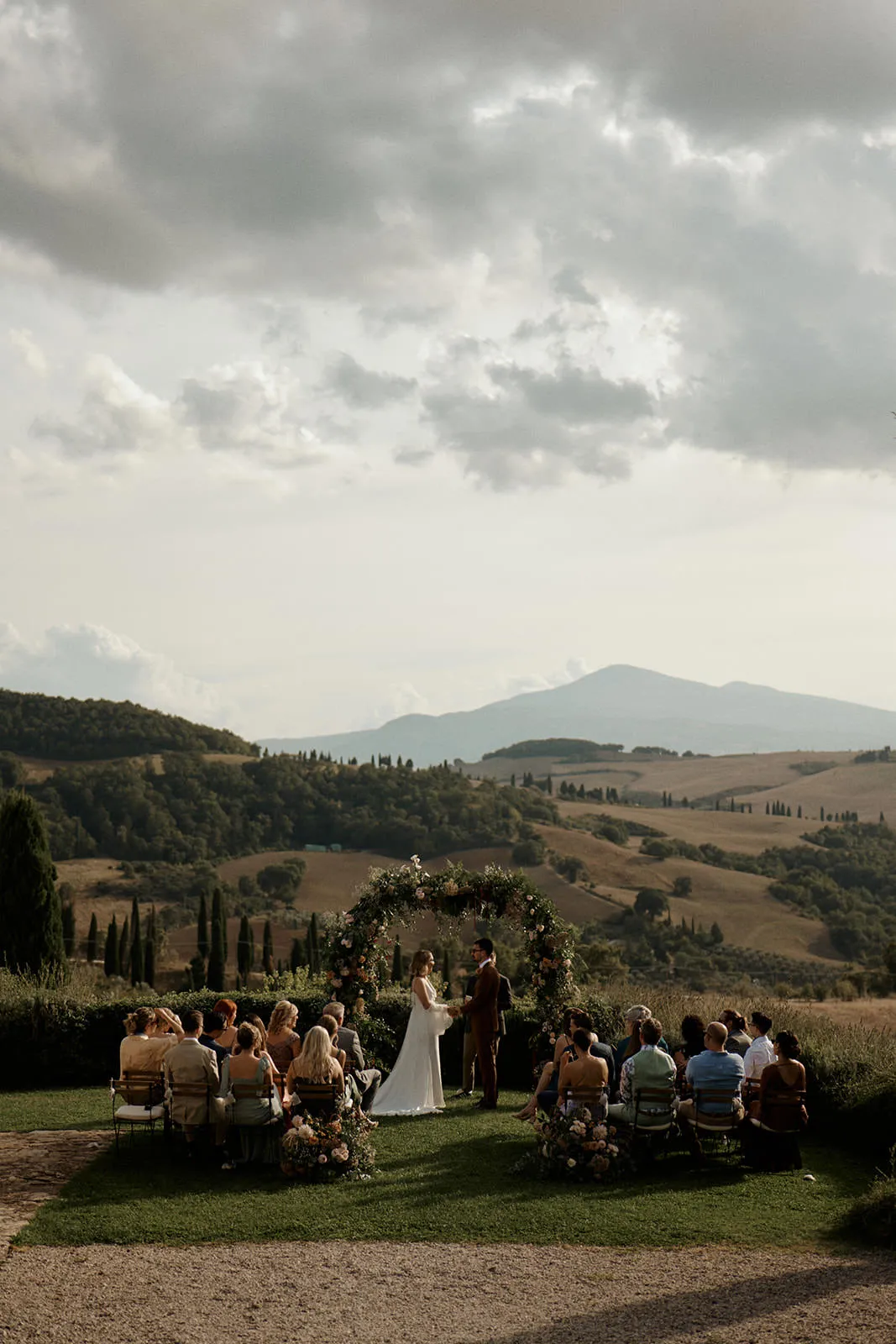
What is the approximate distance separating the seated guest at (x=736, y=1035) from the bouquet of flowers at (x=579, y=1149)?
2.14m

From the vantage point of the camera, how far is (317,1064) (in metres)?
9.88

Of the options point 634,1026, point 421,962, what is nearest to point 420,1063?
point 421,962

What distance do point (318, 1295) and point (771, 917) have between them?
73.2m

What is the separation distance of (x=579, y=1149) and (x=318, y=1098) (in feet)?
7.04

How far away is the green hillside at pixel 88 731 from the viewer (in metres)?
103

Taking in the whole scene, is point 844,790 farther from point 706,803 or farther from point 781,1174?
point 781,1174

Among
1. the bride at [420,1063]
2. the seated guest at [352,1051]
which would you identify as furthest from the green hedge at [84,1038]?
the seated guest at [352,1051]

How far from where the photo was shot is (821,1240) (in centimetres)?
826

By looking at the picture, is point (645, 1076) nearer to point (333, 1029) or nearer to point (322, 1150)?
point (322, 1150)

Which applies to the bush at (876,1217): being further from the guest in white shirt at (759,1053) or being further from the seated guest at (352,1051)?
the seated guest at (352,1051)

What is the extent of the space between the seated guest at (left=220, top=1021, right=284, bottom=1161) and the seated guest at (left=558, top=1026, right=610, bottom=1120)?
2398 mm

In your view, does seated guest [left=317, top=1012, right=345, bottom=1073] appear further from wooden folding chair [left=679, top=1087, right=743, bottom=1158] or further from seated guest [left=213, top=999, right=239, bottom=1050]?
wooden folding chair [left=679, top=1087, right=743, bottom=1158]

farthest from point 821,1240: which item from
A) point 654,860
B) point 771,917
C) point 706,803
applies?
point 706,803

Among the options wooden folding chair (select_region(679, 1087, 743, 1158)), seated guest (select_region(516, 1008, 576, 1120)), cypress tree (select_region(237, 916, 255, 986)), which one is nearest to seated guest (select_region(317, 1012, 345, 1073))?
seated guest (select_region(516, 1008, 576, 1120))
